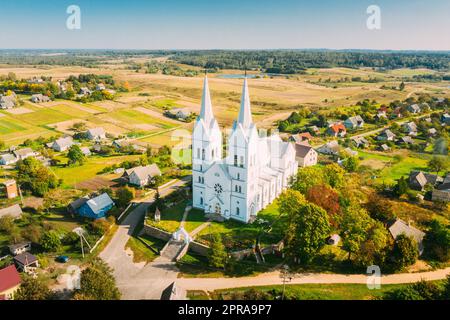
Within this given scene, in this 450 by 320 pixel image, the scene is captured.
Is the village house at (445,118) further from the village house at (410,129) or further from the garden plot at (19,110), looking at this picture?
the garden plot at (19,110)

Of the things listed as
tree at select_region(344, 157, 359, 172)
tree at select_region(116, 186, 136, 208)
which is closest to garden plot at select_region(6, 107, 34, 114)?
tree at select_region(116, 186, 136, 208)

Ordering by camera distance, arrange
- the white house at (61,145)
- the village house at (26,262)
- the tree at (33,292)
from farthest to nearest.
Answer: the white house at (61,145) < the village house at (26,262) < the tree at (33,292)

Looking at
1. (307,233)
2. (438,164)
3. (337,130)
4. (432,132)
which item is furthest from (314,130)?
(307,233)

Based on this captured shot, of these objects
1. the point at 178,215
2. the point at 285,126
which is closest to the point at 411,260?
the point at 178,215

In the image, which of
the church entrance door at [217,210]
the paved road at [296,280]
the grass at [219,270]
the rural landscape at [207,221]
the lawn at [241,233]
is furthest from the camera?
the church entrance door at [217,210]

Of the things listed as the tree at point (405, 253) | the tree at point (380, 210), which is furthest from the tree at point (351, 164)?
the tree at point (405, 253)

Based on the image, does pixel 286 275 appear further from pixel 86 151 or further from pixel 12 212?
pixel 86 151
